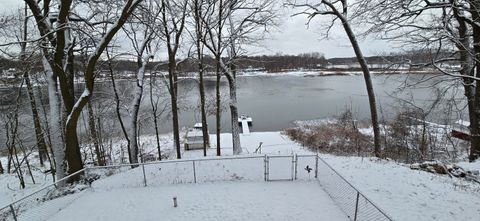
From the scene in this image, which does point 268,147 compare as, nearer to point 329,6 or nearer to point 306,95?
point 329,6

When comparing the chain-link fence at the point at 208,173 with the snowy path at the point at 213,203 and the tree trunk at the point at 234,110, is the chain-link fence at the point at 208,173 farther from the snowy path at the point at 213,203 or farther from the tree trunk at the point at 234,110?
the tree trunk at the point at 234,110

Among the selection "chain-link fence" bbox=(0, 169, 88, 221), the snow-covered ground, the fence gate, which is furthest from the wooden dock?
"chain-link fence" bbox=(0, 169, 88, 221)

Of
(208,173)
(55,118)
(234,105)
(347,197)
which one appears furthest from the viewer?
(234,105)

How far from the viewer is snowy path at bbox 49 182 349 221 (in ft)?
21.4

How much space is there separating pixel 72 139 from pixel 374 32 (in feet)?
32.9

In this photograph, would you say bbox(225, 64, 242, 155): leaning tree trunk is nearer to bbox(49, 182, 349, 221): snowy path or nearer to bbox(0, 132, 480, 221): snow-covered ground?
bbox(0, 132, 480, 221): snow-covered ground

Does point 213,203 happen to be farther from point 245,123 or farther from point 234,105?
point 245,123

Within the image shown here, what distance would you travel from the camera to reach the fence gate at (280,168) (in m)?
8.65

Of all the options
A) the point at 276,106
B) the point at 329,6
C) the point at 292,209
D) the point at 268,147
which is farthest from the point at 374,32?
the point at 276,106

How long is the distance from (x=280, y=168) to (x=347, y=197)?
269 centimetres

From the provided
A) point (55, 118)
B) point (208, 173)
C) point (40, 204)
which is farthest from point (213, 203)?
point (55, 118)

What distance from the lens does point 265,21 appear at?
12711 mm

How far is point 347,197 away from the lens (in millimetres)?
6559

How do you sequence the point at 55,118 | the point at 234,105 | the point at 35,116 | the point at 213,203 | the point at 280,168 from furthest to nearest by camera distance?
1. the point at 35,116
2. the point at 234,105
3. the point at 55,118
4. the point at 280,168
5. the point at 213,203
